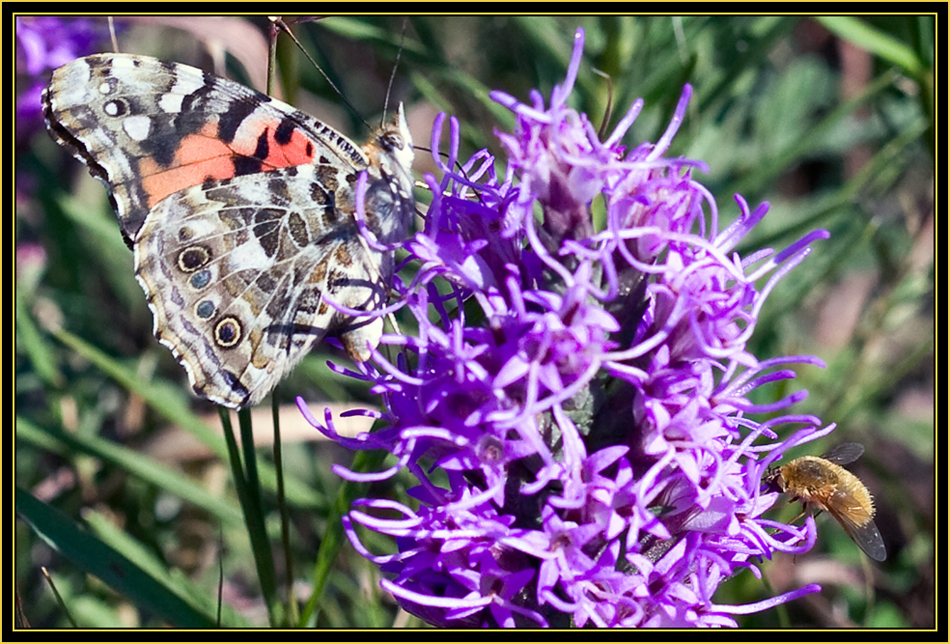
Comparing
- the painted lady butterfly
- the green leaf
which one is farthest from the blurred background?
the painted lady butterfly

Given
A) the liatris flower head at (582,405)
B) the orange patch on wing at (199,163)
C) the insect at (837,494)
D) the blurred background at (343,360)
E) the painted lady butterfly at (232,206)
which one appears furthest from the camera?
the blurred background at (343,360)

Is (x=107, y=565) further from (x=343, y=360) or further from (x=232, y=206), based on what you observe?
(x=343, y=360)

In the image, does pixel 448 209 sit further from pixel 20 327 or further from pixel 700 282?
pixel 20 327

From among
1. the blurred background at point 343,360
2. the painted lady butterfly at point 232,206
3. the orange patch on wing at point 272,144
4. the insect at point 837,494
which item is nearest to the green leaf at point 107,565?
the blurred background at point 343,360

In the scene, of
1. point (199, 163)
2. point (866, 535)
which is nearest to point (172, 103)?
point (199, 163)

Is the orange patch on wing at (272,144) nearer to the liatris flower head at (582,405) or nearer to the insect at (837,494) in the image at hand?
the liatris flower head at (582,405)
